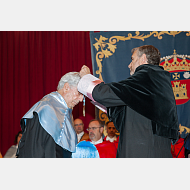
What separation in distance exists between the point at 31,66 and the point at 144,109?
5.42 meters

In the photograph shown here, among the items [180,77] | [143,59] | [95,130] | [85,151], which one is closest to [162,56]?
[180,77]

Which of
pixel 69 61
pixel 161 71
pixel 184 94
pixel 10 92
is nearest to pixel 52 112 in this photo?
pixel 161 71

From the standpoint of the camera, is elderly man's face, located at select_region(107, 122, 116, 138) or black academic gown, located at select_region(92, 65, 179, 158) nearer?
black academic gown, located at select_region(92, 65, 179, 158)

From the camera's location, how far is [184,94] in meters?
4.56

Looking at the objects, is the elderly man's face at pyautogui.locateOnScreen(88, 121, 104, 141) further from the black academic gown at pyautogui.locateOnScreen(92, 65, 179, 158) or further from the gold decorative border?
the black academic gown at pyautogui.locateOnScreen(92, 65, 179, 158)

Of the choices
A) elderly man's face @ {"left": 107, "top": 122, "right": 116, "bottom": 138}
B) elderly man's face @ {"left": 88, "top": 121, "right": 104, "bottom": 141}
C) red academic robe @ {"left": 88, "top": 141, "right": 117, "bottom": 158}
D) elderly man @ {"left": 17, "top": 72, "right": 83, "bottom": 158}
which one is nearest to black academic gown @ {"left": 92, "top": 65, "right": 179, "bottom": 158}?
elderly man @ {"left": 17, "top": 72, "right": 83, "bottom": 158}

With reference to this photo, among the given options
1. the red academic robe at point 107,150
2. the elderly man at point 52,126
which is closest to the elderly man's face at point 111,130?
Answer: the red academic robe at point 107,150

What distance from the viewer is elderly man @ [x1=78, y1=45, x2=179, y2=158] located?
1.98 metres

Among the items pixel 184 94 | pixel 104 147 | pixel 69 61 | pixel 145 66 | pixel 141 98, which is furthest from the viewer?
pixel 69 61

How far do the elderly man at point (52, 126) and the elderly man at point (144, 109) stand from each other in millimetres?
454

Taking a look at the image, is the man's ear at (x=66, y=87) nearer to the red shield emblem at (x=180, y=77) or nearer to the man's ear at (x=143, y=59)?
the man's ear at (x=143, y=59)

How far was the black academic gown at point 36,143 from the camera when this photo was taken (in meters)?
1.98

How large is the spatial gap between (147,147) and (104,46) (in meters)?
3.13

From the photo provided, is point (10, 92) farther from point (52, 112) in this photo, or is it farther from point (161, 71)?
point (161, 71)
